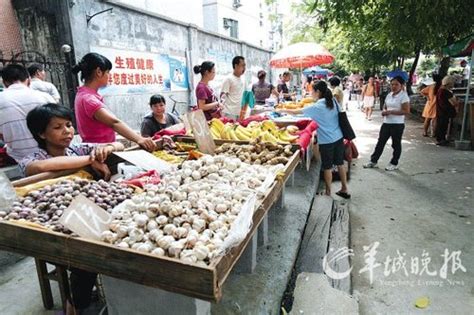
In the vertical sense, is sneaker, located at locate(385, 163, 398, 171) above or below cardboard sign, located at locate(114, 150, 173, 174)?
below

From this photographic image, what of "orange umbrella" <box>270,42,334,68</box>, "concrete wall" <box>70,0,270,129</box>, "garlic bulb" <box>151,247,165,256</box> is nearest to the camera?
"garlic bulb" <box>151,247,165,256</box>

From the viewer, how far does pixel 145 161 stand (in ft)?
8.19

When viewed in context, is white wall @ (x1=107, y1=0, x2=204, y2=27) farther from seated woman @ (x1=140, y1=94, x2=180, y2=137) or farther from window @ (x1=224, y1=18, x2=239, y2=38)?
seated woman @ (x1=140, y1=94, x2=180, y2=137)

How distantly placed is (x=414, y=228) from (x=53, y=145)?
3.95m

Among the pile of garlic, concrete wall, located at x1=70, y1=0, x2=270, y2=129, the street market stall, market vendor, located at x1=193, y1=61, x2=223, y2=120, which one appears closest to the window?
concrete wall, located at x1=70, y1=0, x2=270, y2=129

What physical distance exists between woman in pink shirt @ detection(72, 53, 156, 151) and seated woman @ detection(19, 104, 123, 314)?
0.31 metres

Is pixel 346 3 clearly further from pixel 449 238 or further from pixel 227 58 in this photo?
pixel 227 58

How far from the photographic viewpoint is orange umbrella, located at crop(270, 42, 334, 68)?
29.0 ft

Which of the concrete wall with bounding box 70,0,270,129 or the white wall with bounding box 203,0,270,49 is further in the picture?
the white wall with bounding box 203,0,270,49

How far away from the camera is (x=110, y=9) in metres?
6.45

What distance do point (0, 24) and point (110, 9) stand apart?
2032mm

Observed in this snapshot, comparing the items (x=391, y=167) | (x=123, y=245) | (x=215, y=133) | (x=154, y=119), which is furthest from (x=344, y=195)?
(x=123, y=245)

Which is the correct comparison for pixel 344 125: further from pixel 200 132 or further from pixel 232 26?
pixel 232 26

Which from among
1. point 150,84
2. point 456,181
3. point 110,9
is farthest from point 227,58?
point 456,181
